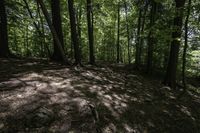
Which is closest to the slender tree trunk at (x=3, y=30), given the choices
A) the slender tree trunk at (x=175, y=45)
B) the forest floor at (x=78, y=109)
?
the forest floor at (x=78, y=109)

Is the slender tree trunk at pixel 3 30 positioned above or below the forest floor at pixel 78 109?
above

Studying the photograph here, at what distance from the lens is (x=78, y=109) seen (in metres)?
5.05

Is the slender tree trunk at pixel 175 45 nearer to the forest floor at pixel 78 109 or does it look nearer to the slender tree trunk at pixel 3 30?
the forest floor at pixel 78 109

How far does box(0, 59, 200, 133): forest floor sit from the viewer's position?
4266 millimetres

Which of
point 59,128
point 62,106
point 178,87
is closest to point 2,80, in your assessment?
point 62,106

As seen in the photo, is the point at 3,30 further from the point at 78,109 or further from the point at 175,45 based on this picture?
the point at 175,45

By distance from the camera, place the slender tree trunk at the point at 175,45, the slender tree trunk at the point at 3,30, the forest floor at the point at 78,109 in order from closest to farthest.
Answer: the forest floor at the point at 78,109 → the slender tree trunk at the point at 175,45 → the slender tree trunk at the point at 3,30

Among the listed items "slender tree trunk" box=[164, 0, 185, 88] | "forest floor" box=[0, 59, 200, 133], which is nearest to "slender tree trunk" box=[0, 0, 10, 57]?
"forest floor" box=[0, 59, 200, 133]

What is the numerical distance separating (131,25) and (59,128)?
18926 mm

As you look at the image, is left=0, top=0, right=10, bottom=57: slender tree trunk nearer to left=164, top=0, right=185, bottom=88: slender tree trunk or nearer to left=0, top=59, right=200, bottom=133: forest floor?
left=0, top=59, right=200, bottom=133: forest floor

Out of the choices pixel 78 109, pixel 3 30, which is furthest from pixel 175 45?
pixel 3 30

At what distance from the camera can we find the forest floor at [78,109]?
4.27 metres

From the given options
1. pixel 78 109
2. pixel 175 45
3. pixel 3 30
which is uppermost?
pixel 3 30

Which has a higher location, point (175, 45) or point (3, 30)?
point (3, 30)
